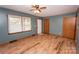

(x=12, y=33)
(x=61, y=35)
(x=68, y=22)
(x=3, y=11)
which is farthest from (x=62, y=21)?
(x=3, y=11)

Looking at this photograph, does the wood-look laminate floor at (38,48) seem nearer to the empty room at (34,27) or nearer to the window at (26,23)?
the empty room at (34,27)

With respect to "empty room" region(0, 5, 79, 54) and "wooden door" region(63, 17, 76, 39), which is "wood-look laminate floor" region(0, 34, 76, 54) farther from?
"wooden door" region(63, 17, 76, 39)

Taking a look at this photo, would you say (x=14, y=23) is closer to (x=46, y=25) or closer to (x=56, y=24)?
(x=56, y=24)

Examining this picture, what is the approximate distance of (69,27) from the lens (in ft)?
21.2

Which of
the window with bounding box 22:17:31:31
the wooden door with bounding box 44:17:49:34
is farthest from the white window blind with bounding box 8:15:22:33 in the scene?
the wooden door with bounding box 44:17:49:34

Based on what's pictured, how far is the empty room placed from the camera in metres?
3.91

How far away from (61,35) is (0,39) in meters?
4.97

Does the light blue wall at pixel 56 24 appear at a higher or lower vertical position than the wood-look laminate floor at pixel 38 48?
higher

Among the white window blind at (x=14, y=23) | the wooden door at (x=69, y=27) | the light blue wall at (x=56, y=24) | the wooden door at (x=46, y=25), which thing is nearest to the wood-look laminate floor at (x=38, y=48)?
the white window blind at (x=14, y=23)

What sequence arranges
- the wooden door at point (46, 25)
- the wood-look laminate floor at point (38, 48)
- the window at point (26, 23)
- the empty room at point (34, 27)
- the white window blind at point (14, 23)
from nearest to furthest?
1. the wood-look laminate floor at point (38, 48)
2. the empty room at point (34, 27)
3. the white window blind at point (14, 23)
4. the window at point (26, 23)
5. the wooden door at point (46, 25)

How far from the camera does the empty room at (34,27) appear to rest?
391 centimetres

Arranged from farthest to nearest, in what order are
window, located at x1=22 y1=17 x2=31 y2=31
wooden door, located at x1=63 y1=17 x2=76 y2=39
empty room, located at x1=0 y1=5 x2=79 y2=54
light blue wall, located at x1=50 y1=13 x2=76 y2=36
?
light blue wall, located at x1=50 y1=13 x2=76 y2=36
window, located at x1=22 y1=17 x2=31 y2=31
wooden door, located at x1=63 y1=17 x2=76 y2=39
empty room, located at x1=0 y1=5 x2=79 y2=54

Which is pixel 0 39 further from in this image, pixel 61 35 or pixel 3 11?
pixel 61 35
